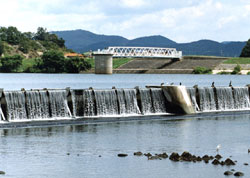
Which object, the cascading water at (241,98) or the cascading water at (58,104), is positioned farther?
the cascading water at (241,98)

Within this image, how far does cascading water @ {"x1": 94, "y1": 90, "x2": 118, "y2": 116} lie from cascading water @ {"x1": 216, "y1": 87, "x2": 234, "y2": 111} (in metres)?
14.2

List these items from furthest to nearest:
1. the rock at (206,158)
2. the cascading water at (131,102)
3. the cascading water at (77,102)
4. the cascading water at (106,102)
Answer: the cascading water at (131,102), the cascading water at (106,102), the cascading water at (77,102), the rock at (206,158)

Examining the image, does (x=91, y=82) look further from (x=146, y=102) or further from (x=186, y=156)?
(x=186, y=156)

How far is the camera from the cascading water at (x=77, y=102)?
57.3 m

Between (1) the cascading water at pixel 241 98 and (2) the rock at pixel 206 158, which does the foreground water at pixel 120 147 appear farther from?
(1) the cascading water at pixel 241 98

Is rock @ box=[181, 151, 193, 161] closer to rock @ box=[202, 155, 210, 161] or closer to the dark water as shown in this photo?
rock @ box=[202, 155, 210, 161]

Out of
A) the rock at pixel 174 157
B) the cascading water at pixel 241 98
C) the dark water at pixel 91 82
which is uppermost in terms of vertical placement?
the cascading water at pixel 241 98

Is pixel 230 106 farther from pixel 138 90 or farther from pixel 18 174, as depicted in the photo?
pixel 18 174

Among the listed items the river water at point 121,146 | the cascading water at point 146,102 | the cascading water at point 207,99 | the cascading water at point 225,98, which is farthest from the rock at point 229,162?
the cascading water at point 225,98

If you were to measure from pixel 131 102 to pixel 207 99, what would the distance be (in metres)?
10.5

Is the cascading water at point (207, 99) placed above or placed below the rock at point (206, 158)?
above

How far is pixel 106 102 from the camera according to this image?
5934 centimetres

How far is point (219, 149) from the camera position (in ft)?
128

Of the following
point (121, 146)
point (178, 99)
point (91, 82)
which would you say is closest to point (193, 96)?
point (178, 99)
